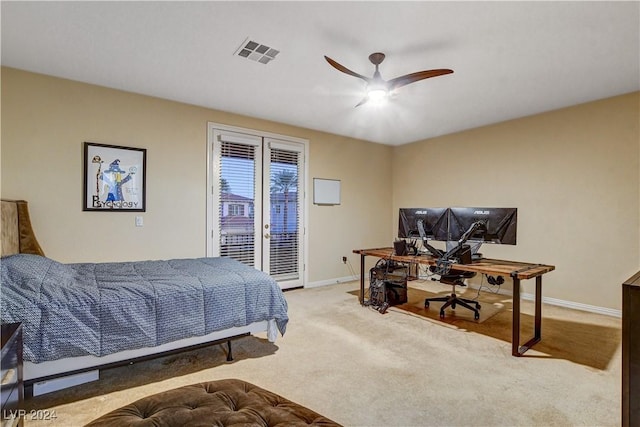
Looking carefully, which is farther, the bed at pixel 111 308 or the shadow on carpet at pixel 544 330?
the shadow on carpet at pixel 544 330

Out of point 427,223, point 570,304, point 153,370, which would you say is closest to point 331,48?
point 427,223

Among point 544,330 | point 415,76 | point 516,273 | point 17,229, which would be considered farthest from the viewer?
point 544,330

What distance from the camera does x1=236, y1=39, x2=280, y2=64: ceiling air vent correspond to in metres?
2.62

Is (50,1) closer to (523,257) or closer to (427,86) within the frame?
(427,86)

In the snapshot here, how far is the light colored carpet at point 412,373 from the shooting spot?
193 centimetres

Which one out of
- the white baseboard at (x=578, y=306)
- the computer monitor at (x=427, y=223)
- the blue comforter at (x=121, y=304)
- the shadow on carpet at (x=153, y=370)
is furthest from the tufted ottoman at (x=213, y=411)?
the white baseboard at (x=578, y=306)

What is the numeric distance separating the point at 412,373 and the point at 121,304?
2.14m

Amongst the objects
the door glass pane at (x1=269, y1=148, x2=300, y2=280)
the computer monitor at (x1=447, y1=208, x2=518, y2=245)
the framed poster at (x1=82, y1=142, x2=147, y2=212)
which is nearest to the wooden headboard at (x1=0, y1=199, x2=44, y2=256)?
the framed poster at (x1=82, y1=142, x2=147, y2=212)

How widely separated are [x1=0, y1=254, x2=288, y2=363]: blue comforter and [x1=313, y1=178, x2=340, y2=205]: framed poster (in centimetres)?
253

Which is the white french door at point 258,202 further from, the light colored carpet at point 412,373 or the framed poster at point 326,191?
the light colored carpet at point 412,373

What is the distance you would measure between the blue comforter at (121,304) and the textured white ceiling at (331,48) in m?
1.82

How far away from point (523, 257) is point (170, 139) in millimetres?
5065

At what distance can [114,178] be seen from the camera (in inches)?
138

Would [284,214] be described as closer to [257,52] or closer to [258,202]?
[258,202]
